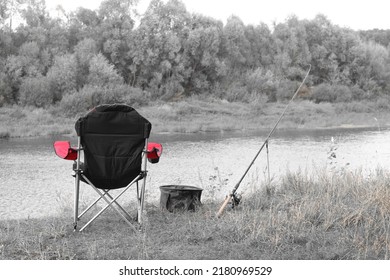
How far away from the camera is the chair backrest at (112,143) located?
506 centimetres

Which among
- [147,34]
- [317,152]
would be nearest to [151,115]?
[147,34]

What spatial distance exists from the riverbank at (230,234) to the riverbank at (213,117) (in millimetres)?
20807

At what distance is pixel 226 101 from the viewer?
37.5 m

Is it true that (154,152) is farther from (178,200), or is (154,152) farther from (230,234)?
(230,234)

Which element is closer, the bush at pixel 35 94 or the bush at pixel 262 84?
the bush at pixel 35 94

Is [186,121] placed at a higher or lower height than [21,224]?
lower

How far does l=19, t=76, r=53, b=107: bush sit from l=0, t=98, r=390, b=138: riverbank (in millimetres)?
1134

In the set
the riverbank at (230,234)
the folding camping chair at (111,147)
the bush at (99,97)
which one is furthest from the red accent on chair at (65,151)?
the bush at (99,97)

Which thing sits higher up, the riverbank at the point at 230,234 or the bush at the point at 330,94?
the riverbank at the point at 230,234

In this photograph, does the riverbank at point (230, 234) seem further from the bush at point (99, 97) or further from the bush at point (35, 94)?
the bush at point (35, 94)

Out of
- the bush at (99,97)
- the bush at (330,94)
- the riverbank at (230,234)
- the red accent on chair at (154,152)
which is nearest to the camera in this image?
the riverbank at (230,234)

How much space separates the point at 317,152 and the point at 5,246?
13.1m

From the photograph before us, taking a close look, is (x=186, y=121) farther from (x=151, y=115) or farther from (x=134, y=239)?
(x=134, y=239)
